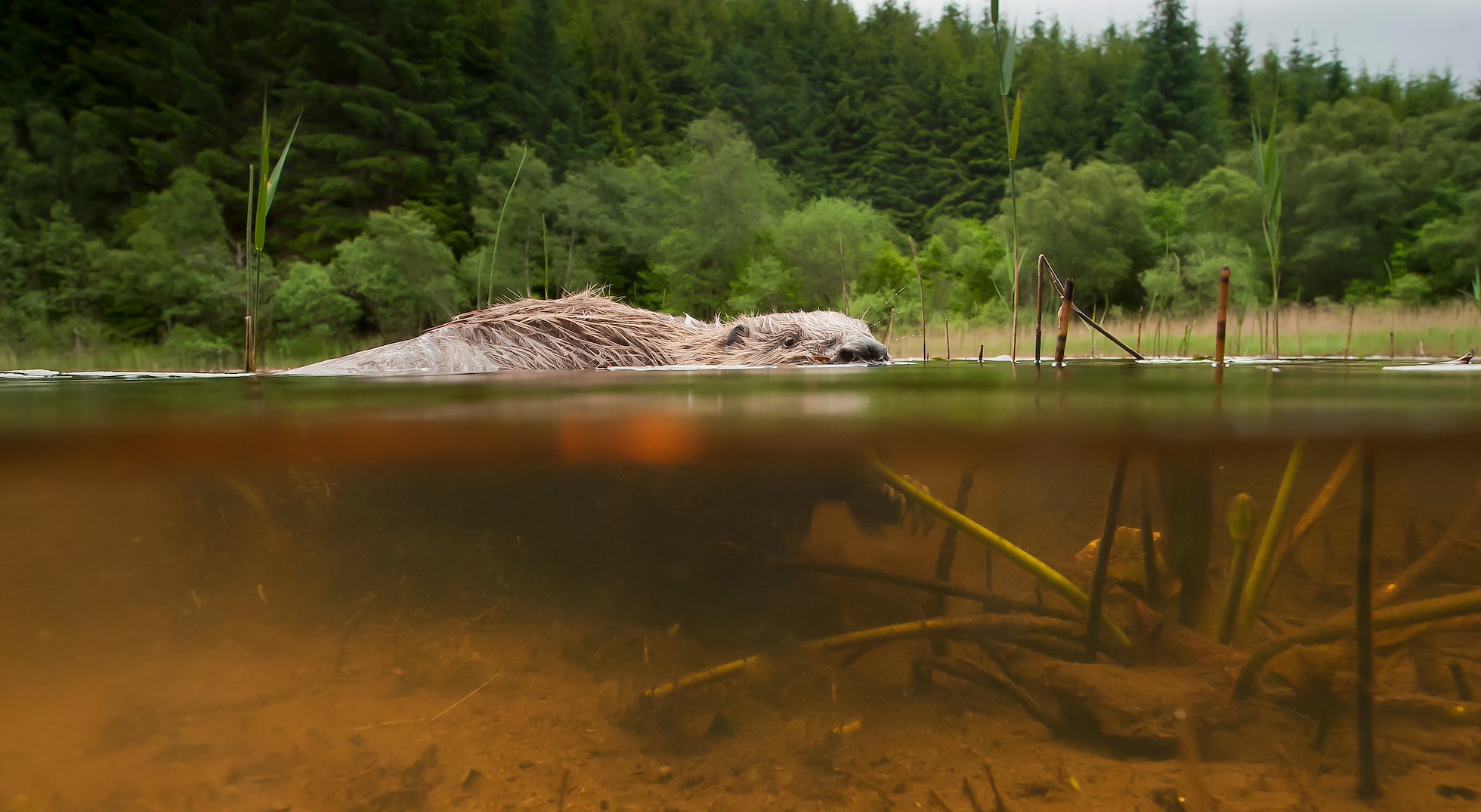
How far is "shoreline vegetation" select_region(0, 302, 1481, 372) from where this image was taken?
7.60m

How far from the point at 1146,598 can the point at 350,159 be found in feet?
75.7

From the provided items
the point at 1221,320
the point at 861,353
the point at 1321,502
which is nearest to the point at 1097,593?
the point at 1321,502

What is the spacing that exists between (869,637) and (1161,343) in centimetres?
890

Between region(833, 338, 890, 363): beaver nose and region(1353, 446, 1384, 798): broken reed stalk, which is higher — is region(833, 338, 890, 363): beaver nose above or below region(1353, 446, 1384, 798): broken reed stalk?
above

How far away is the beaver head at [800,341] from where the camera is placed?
5629 mm

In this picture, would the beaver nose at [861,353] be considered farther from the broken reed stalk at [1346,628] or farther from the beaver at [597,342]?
the broken reed stalk at [1346,628]

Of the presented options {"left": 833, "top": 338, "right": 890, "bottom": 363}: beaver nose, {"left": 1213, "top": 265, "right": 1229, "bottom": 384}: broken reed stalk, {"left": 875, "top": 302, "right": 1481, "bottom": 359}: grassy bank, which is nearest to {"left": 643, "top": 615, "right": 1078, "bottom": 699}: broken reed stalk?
{"left": 1213, "top": 265, "right": 1229, "bottom": 384}: broken reed stalk

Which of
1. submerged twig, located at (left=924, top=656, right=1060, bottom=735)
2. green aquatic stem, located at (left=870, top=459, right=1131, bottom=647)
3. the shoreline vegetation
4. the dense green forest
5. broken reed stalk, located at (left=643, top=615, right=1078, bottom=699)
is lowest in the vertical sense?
submerged twig, located at (left=924, top=656, right=1060, bottom=735)

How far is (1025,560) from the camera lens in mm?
1261

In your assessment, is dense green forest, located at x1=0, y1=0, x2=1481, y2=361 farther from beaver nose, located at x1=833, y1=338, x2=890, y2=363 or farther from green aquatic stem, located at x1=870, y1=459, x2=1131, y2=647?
green aquatic stem, located at x1=870, y1=459, x2=1131, y2=647

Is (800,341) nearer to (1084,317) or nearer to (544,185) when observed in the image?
(1084,317)

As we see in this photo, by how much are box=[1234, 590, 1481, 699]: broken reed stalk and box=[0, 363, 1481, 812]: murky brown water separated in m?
0.03

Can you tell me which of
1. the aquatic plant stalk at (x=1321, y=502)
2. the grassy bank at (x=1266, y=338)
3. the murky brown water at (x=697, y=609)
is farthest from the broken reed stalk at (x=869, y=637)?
the grassy bank at (x=1266, y=338)

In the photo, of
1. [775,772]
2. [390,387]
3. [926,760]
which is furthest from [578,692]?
[390,387]
